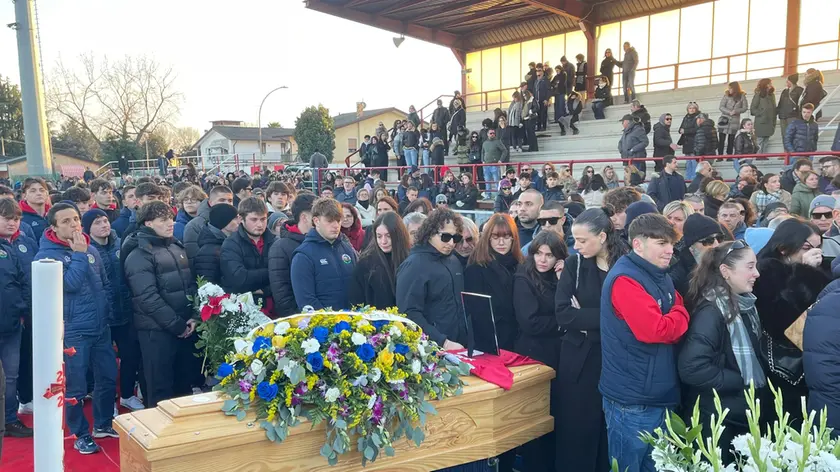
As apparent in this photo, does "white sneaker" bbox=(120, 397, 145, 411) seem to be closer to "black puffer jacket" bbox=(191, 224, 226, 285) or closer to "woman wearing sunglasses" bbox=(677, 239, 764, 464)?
"black puffer jacket" bbox=(191, 224, 226, 285)

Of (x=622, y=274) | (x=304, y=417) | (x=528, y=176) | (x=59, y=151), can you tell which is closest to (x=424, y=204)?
(x=622, y=274)

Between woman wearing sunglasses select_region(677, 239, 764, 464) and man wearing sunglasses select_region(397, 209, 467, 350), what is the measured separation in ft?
4.51

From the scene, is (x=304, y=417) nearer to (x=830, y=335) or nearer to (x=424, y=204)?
(x=830, y=335)

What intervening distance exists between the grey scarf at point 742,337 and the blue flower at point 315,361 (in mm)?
1989

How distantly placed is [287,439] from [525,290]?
1.90 meters

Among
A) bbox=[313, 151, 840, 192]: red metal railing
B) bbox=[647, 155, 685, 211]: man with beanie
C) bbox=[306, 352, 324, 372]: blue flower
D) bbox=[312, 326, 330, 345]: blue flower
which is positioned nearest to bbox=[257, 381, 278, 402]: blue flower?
bbox=[306, 352, 324, 372]: blue flower

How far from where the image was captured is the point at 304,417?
9.29 ft

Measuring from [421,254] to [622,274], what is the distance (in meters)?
1.32

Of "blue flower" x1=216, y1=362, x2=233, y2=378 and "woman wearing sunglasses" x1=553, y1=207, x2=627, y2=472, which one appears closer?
"blue flower" x1=216, y1=362, x2=233, y2=378

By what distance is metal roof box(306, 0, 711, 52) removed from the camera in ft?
68.5

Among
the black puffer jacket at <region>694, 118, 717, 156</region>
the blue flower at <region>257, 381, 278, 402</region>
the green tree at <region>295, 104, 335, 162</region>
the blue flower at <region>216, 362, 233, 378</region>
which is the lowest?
the blue flower at <region>257, 381, 278, 402</region>

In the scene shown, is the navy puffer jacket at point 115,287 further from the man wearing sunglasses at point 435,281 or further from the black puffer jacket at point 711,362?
the black puffer jacket at point 711,362

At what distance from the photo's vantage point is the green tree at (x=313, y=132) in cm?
4294

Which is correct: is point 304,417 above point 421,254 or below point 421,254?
below
